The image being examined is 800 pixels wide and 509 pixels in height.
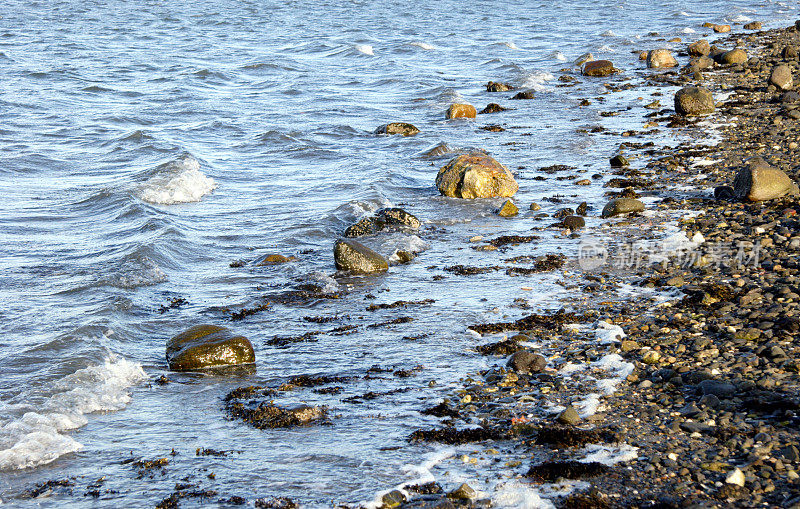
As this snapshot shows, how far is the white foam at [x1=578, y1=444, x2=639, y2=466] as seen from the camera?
18.2ft

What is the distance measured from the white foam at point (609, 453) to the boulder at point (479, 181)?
315 inches

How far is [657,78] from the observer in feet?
74.3

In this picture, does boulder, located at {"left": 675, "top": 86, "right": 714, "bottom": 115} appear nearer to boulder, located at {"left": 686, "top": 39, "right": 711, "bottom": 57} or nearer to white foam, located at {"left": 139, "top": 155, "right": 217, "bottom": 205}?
boulder, located at {"left": 686, "top": 39, "right": 711, "bottom": 57}

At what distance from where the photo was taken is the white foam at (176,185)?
1425cm

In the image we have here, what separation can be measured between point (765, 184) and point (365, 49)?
24.5m

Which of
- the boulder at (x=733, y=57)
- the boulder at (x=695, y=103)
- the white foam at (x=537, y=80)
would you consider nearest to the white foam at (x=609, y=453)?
the boulder at (x=695, y=103)

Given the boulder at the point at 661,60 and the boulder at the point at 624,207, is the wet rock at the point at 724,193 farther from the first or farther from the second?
the boulder at the point at 661,60

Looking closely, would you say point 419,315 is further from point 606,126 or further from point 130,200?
point 606,126

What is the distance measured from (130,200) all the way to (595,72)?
53.7 feet

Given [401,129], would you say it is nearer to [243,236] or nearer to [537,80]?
[243,236]

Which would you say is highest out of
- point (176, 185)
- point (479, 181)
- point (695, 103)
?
point (695, 103)

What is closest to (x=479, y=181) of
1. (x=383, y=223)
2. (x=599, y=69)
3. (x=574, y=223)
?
(x=383, y=223)

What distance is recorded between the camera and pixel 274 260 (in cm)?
1103

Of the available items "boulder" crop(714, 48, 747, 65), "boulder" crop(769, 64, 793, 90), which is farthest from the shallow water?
"boulder" crop(769, 64, 793, 90)
